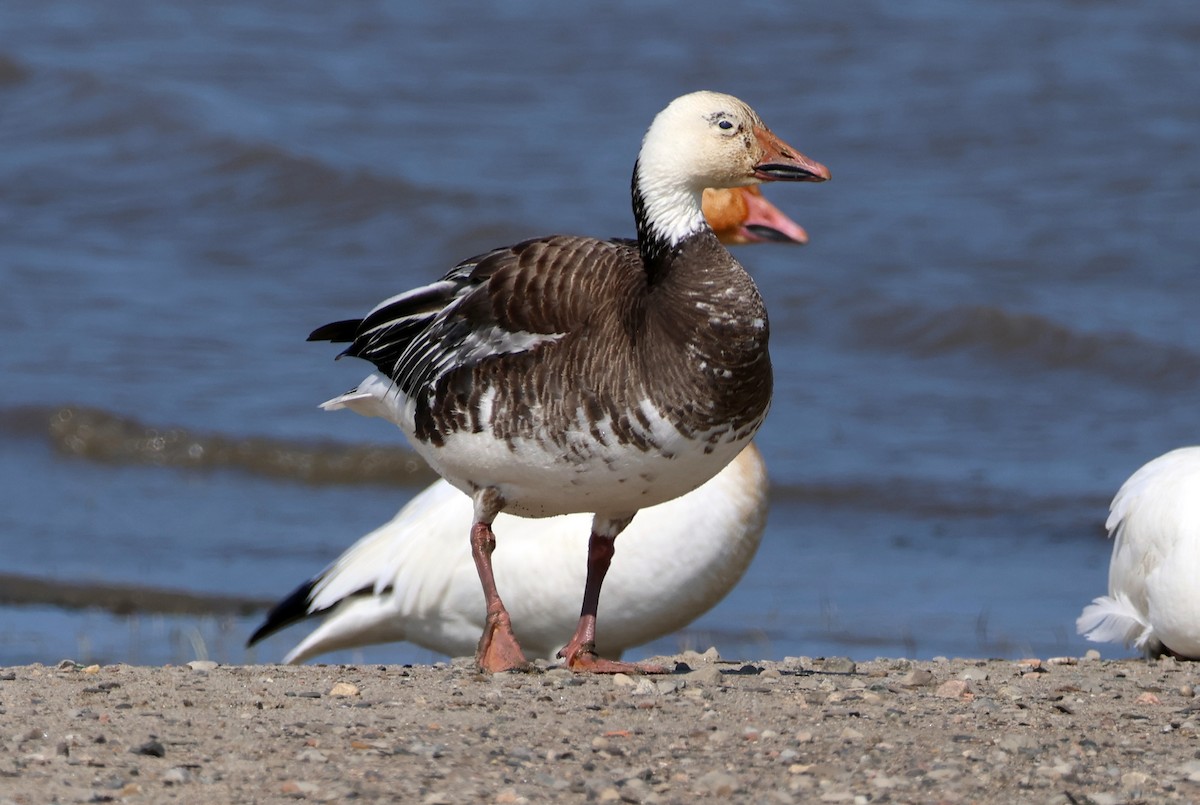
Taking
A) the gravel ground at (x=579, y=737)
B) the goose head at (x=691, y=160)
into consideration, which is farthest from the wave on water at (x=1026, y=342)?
the goose head at (x=691, y=160)

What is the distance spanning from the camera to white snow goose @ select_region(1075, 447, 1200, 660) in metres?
6.86

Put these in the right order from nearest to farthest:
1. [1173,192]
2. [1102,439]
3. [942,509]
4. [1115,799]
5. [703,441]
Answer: [1115,799] < [703,441] < [942,509] < [1102,439] < [1173,192]

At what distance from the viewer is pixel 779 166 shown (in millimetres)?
5758

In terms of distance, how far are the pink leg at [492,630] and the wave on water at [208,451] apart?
7.13m

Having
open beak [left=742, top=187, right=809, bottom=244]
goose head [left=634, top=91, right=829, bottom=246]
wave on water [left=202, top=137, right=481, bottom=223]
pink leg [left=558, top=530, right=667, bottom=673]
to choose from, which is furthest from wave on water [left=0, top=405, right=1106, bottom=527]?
goose head [left=634, top=91, right=829, bottom=246]

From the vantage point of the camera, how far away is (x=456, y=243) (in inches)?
686

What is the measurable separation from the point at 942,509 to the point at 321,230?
8230 millimetres

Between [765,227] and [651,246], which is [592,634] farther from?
[765,227]

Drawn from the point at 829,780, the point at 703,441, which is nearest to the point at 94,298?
the point at 703,441

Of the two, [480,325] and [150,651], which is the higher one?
[480,325]

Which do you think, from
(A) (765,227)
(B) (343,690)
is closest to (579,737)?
Result: (B) (343,690)

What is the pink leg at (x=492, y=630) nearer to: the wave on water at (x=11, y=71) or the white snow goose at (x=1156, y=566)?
the white snow goose at (x=1156, y=566)

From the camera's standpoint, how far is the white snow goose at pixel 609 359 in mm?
5438

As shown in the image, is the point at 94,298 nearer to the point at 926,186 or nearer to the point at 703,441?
the point at 926,186
